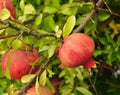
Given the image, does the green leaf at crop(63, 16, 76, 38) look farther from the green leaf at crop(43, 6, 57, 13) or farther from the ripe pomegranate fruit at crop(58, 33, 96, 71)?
the green leaf at crop(43, 6, 57, 13)

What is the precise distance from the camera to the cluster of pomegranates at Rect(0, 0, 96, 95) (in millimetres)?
1230

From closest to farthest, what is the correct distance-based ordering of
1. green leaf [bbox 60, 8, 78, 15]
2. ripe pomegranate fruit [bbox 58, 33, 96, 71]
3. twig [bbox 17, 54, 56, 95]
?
ripe pomegranate fruit [bbox 58, 33, 96, 71] → twig [bbox 17, 54, 56, 95] → green leaf [bbox 60, 8, 78, 15]

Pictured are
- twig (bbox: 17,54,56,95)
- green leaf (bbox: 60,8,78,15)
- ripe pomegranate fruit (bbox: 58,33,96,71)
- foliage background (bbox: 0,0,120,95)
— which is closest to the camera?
ripe pomegranate fruit (bbox: 58,33,96,71)

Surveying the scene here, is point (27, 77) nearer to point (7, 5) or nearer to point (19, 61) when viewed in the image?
point (19, 61)

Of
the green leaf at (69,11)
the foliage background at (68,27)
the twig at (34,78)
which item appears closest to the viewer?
the twig at (34,78)

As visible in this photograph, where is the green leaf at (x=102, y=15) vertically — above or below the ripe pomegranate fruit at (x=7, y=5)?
below

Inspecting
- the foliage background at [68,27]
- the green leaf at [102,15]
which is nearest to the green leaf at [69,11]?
the foliage background at [68,27]

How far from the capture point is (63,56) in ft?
4.06

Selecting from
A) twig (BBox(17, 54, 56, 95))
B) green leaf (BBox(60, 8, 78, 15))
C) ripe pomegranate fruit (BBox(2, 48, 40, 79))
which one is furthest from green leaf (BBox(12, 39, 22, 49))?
green leaf (BBox(60, 8, 78, 15))

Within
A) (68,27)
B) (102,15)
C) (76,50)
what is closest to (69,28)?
(68,27)

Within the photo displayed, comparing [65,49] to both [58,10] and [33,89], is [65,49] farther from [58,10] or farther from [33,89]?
[58,10]

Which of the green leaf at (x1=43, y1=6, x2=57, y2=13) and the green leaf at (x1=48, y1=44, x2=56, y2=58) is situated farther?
the green leaf at (x1=43, y1=6, x2=57, y2=13)

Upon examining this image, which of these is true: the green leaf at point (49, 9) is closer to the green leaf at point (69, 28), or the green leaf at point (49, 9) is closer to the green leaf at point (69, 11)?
the green leaf at point (69, 11)

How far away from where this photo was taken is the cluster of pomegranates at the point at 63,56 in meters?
1.23
